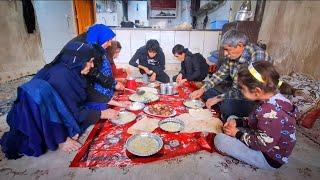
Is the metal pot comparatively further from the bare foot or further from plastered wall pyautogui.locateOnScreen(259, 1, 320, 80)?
the bare foot

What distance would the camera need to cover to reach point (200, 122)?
1764mm

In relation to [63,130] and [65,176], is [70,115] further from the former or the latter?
[65,176]

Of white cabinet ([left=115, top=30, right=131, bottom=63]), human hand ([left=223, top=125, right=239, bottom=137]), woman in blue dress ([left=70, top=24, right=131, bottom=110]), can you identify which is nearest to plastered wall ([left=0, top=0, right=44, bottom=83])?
white cabinet ([left=115, top=30, right=131, bottom=63])

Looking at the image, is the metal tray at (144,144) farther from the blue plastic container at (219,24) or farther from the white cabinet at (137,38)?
the blue plastic container at (219,24)

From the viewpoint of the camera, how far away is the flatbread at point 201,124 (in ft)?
5.49

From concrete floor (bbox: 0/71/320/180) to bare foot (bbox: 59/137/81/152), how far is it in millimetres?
38

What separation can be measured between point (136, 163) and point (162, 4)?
8.66 metres

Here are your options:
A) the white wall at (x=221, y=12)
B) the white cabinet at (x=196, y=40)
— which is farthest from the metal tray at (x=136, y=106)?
the white wall at (x=221, y=12)

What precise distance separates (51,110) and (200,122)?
1181 mm

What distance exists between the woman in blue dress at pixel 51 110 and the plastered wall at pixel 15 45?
307 cm

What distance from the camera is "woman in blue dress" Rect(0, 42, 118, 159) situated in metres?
1.36

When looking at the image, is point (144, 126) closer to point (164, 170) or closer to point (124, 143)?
point (124, 143)

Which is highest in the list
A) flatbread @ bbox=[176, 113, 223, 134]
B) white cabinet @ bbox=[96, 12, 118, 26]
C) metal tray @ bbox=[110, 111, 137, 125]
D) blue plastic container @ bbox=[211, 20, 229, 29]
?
white cabinet @ bbox=[96, 12, 118, 26]

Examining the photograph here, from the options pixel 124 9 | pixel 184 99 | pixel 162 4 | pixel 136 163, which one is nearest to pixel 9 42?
pixel 184 99
